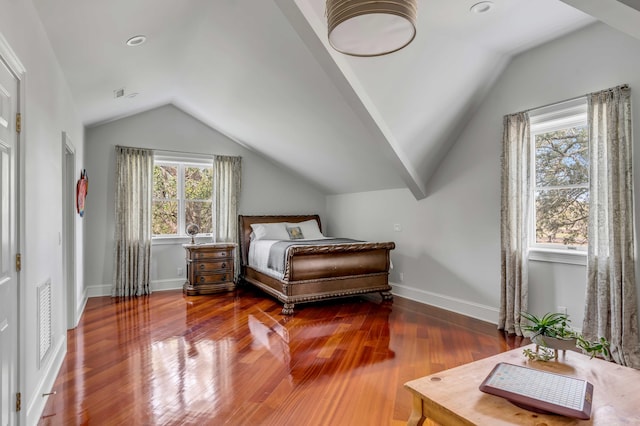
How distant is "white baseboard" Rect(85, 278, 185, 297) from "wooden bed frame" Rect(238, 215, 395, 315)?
1525 mm

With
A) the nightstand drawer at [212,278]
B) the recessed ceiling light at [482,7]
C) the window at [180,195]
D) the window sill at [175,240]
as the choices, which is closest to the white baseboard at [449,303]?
the nightstand drawer at [212,278]

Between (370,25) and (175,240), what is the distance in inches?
193

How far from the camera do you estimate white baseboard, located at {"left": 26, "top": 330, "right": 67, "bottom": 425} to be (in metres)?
2.03

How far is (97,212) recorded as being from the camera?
524 cm

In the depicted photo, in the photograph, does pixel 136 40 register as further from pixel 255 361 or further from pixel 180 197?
pixel 180 197

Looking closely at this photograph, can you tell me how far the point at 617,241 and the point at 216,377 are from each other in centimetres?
319

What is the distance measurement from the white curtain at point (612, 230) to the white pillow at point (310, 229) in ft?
12.8

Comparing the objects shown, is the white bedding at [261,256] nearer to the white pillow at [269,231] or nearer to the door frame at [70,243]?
the white pillow at [269,231]

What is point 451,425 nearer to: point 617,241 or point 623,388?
point 623,388

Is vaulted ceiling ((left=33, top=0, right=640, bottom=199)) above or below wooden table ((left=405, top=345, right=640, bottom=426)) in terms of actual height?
above

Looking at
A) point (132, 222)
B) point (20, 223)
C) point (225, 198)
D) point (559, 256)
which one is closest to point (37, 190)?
point (20, 223)

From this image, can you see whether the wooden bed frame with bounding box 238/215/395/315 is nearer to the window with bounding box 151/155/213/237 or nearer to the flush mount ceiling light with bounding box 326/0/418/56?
the window with bounding box 151/155/213/237

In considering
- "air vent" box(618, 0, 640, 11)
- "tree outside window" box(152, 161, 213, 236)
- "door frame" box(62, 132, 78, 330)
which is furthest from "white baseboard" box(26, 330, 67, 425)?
"air vent" box(618, 0, 640, 11)

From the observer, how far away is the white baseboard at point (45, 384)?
2029mm
